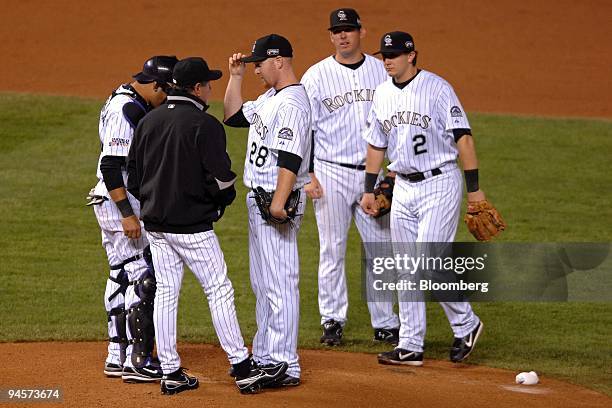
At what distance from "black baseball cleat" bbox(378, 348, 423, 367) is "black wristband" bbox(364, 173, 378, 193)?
1173 millimetres

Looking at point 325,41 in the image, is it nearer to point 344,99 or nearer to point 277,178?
point 344,99

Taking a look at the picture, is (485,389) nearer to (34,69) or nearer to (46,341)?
(46,341)

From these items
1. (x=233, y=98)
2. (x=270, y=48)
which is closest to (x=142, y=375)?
A: (x=233, y=98)

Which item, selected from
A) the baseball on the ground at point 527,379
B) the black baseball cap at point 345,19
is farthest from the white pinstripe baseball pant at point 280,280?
the black baseball cap at point 345,19

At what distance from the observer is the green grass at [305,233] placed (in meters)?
8.06

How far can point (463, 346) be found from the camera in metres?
7.48

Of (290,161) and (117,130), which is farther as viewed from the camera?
(117,130)

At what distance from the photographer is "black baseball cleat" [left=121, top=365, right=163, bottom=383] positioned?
6473mm

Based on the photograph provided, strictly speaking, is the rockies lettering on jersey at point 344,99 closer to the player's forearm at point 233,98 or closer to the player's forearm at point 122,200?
the player's forearm at point 233,98

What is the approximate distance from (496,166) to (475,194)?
673 centimetres

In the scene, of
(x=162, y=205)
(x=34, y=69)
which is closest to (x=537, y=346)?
(x=162, y=205)

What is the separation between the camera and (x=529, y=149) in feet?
47.6

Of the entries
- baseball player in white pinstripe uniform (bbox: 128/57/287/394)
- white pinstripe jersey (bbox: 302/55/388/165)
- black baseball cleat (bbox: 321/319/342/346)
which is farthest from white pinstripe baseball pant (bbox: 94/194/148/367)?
white pinstripe jersey (bbox: 302/55/388/165)

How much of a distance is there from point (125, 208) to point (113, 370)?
100 centimetres
